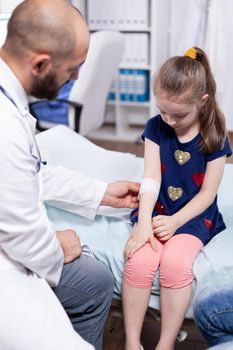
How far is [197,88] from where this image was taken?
1.27 m

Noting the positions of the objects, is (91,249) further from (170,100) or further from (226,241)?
(170,100)

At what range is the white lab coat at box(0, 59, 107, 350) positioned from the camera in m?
0.94

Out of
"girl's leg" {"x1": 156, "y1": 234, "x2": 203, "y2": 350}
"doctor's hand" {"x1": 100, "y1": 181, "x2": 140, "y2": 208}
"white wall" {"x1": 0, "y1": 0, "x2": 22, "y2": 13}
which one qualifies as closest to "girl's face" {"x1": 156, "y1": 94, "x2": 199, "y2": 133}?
"doctor's hand" {"x1": 100, "y1": 181, "x2": 140, "y2": 208}

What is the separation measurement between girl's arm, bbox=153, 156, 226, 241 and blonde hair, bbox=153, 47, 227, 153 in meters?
0.06

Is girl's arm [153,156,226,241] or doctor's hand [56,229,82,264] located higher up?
girl's arm [153,156,226,241]

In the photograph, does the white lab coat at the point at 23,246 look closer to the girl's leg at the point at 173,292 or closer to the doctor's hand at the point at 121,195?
the girl's leg at the point at 173,292

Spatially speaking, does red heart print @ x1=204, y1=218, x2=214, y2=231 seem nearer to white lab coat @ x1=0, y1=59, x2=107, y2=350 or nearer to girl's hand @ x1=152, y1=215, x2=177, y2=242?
girl's hand @ x1=152, y1=215, x2=177, y2=242

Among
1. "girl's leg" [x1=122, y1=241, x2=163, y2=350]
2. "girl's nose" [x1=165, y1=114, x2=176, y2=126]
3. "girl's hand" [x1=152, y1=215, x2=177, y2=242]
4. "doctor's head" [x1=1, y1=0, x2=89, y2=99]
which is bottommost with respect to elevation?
"girl's leg" [x1=122, y1=241, x2=163, y2=350]

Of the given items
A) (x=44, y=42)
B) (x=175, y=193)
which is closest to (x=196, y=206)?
(x=175, y=193)

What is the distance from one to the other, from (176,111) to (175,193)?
27 centimetres

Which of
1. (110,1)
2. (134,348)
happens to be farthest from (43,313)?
(110,1)

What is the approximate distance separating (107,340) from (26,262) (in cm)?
70

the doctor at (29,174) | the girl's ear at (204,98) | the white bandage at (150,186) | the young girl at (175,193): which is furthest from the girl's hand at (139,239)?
the girl's ear at (204,98)

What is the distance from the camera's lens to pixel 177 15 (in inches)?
141
